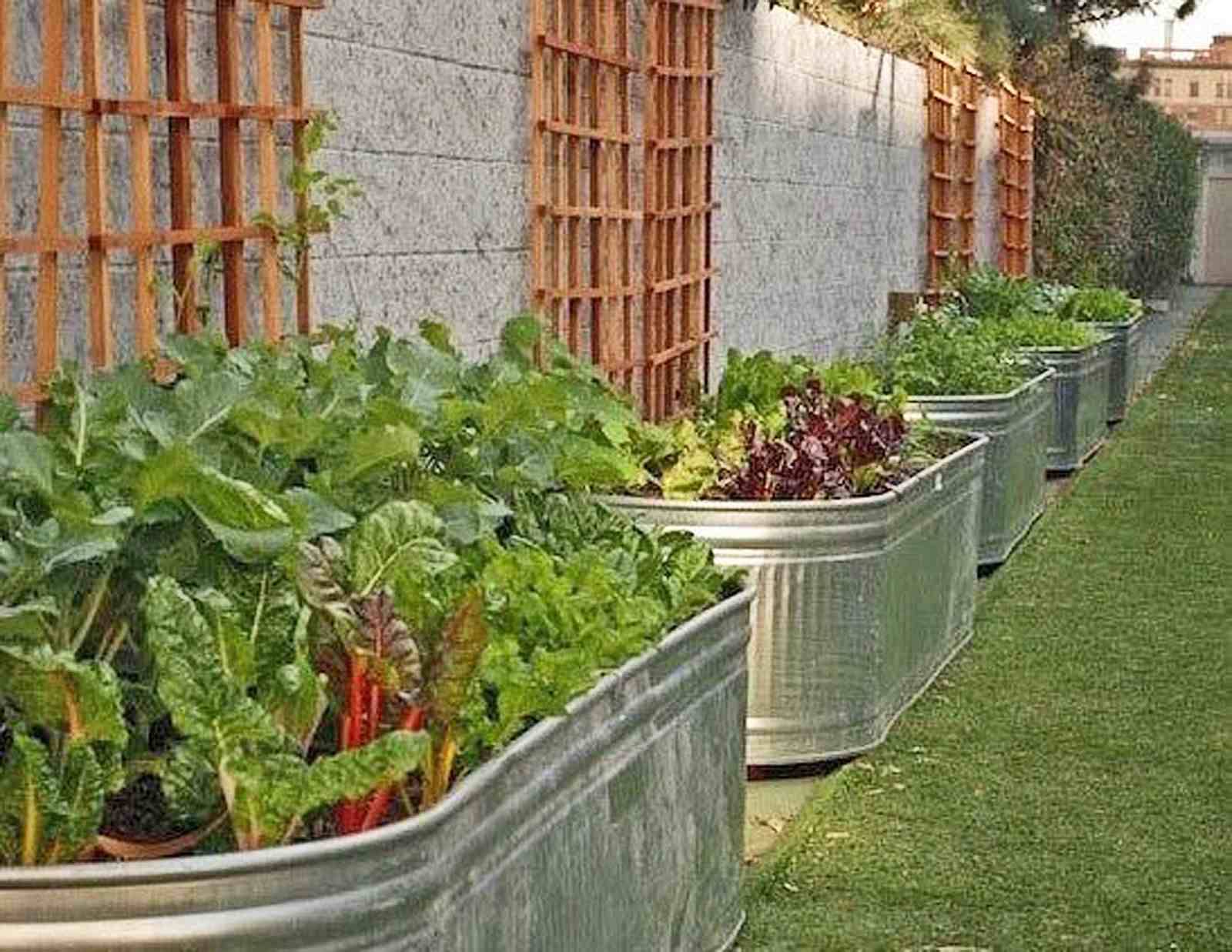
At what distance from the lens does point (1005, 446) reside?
9.06 m

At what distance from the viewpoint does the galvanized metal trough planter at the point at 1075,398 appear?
11797 millimetres

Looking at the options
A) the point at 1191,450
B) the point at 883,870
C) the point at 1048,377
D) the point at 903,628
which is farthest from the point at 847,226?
the point at 883,870

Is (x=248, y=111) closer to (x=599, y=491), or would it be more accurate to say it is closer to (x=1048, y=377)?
(x=599, y=491)

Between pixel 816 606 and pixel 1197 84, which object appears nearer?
pixel 816 606

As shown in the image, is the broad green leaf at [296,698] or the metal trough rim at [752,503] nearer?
the broad green leaf at [296,698]

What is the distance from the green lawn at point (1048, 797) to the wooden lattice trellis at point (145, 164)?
5.01 ft

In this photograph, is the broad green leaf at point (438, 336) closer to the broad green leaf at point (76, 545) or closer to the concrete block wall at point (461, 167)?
the concrete block wall at point (461, 167)

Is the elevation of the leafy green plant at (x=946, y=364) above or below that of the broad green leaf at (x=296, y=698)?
below

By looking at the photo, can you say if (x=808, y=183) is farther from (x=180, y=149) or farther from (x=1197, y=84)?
(x=1197, y=84)

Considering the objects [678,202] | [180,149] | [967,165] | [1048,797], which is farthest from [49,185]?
[967,165]

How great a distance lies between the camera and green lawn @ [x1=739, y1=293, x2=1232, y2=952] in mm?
4871

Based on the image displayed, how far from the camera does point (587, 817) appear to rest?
11.2 ft

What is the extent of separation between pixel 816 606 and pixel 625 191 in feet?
8.48

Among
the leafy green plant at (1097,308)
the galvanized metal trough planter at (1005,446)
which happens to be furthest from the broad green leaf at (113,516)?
the leafy green plant at (1097,308)
